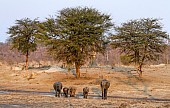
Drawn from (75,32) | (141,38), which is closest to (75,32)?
(75,32)

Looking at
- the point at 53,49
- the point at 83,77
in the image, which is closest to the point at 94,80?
the point at 83,77

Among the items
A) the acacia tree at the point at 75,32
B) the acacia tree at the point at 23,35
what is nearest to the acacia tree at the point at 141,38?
the acacia tree at the point at 75,32

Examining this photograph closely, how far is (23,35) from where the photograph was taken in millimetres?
63094

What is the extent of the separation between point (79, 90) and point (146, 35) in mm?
12197

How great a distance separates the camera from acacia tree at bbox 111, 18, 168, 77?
145ft

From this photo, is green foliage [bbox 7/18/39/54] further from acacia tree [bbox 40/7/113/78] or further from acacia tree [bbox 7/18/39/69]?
acacia tree [bbox 40/7/113/78]

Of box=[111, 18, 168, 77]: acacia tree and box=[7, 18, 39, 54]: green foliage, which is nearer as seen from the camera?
box=[111, 18, 168, 77]: acacia tree

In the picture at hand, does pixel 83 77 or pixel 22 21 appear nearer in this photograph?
pixel 83 77

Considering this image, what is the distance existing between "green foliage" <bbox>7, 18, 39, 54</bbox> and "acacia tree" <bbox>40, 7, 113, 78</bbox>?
17.4 meters

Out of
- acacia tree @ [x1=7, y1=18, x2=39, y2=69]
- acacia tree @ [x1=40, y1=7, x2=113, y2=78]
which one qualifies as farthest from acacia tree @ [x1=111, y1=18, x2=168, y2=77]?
acacia tree @ [x1=7, y1=18, x2=39, y2=69]

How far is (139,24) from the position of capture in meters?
Answer: 45.0

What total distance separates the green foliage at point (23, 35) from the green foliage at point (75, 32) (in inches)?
678

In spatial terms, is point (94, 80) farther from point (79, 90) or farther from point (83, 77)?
point (79, 90)

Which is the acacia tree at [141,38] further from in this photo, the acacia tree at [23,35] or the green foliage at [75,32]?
the acacia tree at [23,35]
